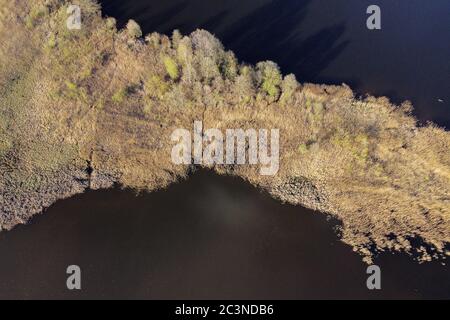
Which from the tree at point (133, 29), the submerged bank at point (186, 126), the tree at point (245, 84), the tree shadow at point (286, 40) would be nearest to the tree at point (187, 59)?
the submerged bank at point (186, 126)

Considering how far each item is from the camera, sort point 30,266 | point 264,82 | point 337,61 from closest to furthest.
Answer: point 30,266, point 264,82, point 337,61

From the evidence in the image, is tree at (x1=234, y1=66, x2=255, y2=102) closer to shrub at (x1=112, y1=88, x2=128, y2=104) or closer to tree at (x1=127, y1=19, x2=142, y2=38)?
shrub at (x1=112, y1=88, x2=128, y2=104)

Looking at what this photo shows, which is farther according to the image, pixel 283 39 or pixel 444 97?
pixel 283 39

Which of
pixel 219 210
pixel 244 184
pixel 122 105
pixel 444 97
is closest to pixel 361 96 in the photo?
pixel 444 97

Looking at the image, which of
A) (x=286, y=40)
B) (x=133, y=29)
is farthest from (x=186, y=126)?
(x=286, y=40)

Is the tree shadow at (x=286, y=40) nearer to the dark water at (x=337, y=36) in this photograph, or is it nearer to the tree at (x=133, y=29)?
the dark water at (x=337, y=36)

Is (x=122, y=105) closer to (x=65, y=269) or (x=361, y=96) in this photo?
(x=65, y=269)
